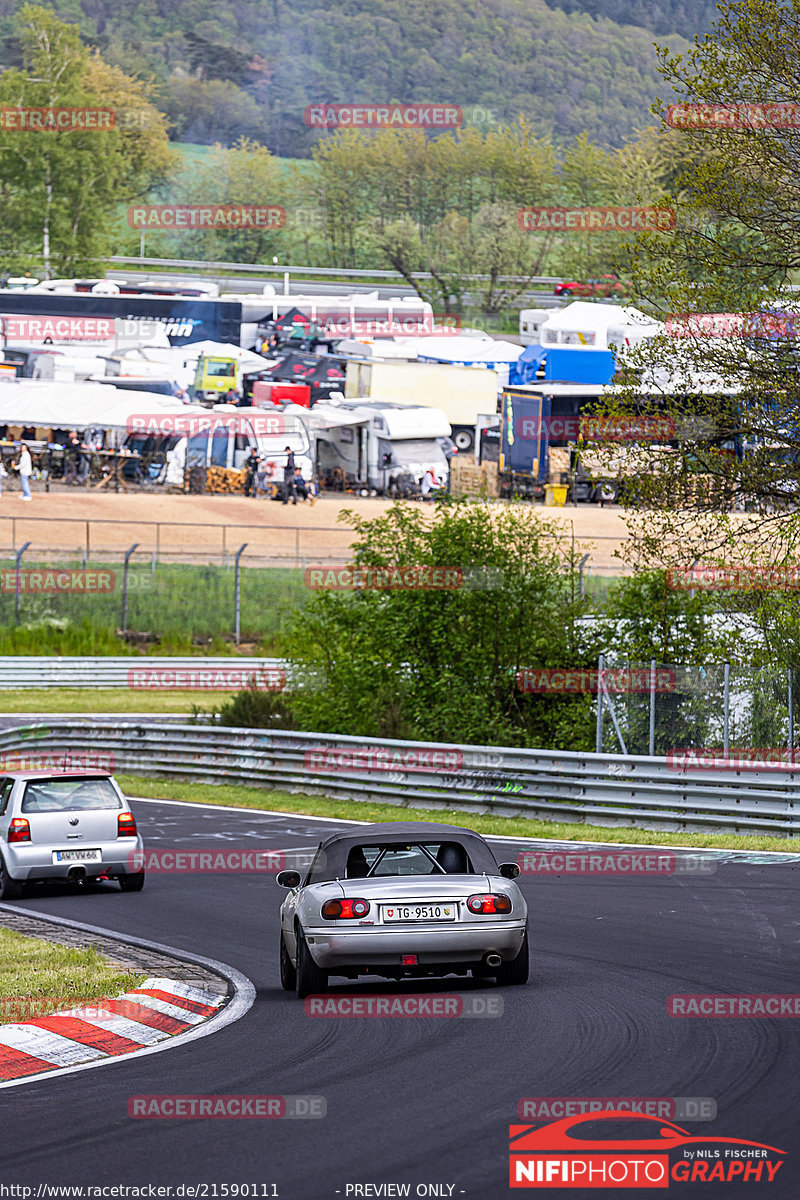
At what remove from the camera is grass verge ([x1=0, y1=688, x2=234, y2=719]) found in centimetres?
3841

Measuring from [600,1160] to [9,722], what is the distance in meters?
31.5

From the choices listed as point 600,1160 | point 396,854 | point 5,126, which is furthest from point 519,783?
point 5,126

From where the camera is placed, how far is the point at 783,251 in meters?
21.9

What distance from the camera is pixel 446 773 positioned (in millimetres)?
22844
